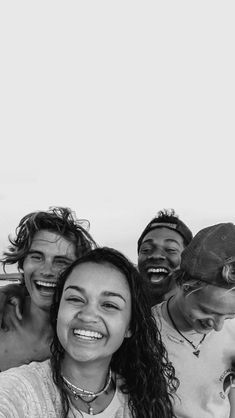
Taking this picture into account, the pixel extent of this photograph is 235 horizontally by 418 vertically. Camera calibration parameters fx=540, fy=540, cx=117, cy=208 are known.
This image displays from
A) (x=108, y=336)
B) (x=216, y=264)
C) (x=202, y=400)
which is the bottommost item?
(x=202, y=400)

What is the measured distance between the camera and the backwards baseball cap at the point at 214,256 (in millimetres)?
1675

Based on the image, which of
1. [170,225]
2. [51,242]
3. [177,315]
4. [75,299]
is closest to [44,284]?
[51,242]

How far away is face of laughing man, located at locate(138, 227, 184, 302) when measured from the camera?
8.28ft

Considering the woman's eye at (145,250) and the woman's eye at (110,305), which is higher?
the woman's eye at (145,250)

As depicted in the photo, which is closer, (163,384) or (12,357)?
(163,384)

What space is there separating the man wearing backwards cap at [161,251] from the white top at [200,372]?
0.62 meters

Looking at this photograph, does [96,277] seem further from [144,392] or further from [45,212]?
[45,212]

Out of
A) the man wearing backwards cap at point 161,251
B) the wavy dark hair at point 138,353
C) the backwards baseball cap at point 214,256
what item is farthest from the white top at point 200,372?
the man wearing backwards cap at point 161,251

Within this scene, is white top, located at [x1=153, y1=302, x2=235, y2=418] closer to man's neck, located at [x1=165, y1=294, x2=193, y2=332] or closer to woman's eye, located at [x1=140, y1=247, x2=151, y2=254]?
man's neck, located at [x1=165, y1=294, x2=193, y2=332]

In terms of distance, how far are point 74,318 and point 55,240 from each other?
0.81 m

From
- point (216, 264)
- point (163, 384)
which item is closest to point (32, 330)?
point (163, 384)

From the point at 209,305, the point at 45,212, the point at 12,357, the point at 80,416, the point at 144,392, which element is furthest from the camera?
the point at 45,212

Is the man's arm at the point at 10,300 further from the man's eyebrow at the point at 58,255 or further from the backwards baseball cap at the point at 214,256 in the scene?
the backwards baseball cap at the point at 214,256

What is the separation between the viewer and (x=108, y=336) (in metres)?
1.48
